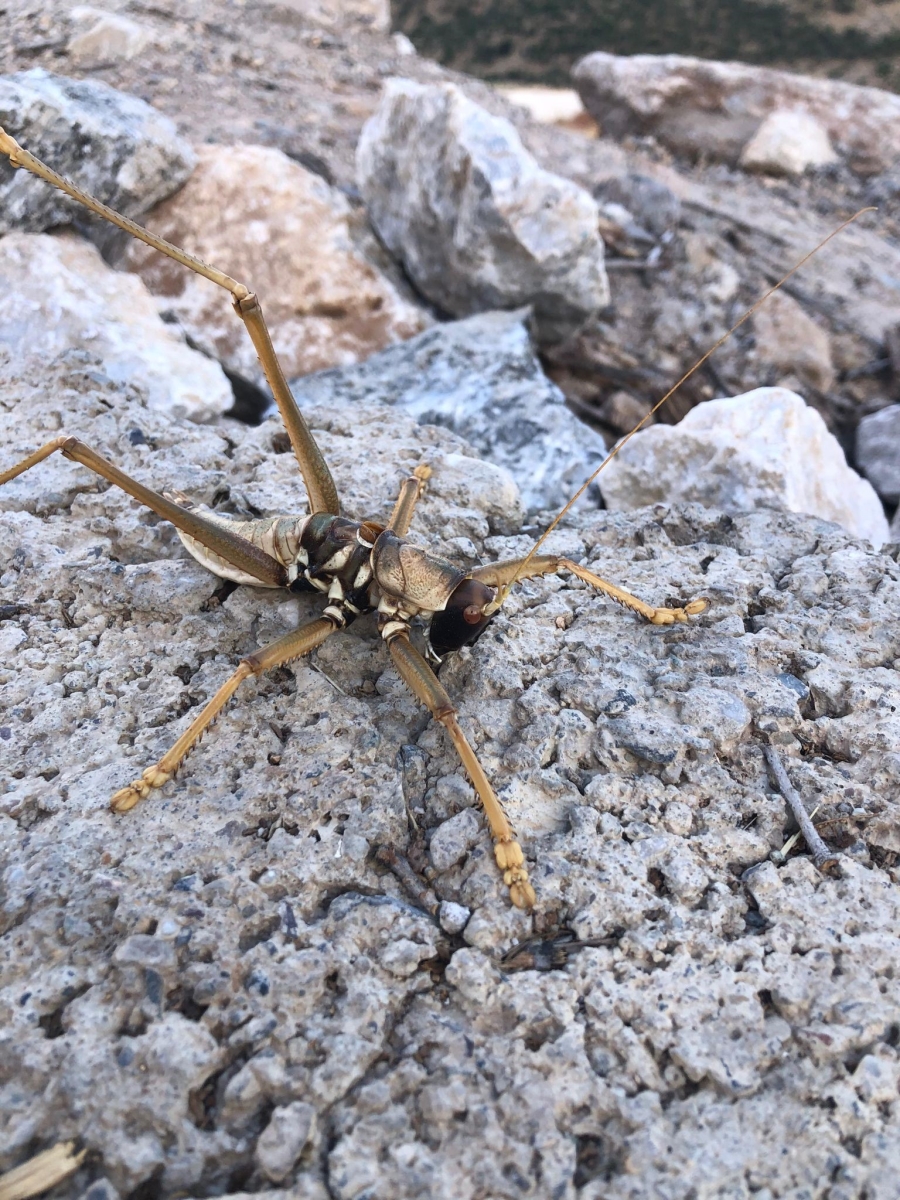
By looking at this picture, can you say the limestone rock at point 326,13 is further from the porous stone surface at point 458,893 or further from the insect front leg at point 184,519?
the insect front leg at point 184,519

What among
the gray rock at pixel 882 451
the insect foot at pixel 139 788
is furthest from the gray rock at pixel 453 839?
the gray rock at pixel 882 451

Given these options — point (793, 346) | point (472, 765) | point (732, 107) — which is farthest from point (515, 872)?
point (732, 107)

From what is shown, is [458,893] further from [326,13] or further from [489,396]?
[326,13]

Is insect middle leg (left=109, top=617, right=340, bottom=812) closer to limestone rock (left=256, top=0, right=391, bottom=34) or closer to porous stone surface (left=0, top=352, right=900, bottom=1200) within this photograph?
porous stone surface (left=0, top=352, right=900, bottom=1200)

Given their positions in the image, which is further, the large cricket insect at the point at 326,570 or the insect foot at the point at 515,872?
the large cricket insect at the point at 326,570

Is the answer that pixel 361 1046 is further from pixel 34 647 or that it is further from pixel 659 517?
pixel 659 517

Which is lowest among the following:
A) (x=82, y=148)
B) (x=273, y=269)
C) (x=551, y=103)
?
(x=551, y=103)
